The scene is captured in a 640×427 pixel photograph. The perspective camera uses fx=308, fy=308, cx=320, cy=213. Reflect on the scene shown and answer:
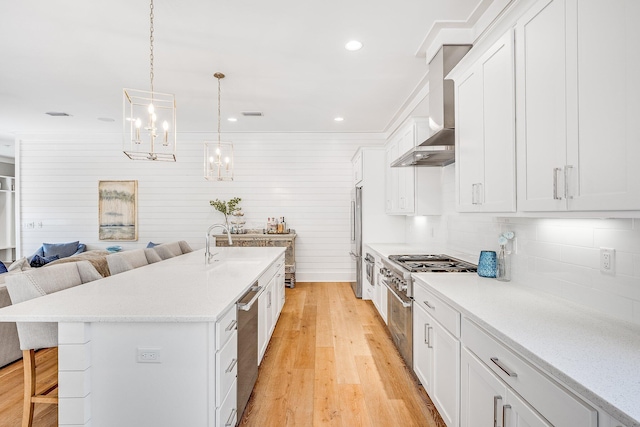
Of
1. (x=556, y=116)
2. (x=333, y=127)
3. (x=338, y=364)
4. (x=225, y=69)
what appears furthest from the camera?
(x=333, y=127)

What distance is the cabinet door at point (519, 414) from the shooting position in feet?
3.50

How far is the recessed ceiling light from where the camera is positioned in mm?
2994

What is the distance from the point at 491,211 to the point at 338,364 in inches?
76.1

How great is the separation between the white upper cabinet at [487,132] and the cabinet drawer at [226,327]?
65.2 inches

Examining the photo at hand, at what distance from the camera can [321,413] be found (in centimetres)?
216

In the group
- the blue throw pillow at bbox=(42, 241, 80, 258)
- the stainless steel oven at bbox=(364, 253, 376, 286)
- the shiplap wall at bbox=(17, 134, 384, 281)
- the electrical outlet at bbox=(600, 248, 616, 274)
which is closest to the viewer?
the electrical outlet at bbox=(600, 248, 616, 274)

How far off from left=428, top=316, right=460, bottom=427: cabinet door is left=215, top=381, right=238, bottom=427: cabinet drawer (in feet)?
4.10

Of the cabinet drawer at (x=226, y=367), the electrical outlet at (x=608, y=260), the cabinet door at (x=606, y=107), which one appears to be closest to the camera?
the cabinet door at (x=606, y=107)

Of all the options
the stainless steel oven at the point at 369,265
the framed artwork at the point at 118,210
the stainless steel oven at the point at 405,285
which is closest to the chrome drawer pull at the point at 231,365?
the stainless steel oven at the point at 405,285

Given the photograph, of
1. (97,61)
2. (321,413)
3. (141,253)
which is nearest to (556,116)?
(321,413)

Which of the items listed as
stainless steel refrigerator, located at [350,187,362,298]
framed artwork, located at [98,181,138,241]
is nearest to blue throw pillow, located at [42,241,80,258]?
framed artwork, located at [98,181,138,241]

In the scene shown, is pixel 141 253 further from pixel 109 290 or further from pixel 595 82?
pixel 595 82

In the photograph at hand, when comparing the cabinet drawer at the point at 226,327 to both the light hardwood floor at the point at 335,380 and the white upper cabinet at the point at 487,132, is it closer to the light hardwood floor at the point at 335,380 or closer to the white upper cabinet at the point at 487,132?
the light hardwood floor at the point at 335,380

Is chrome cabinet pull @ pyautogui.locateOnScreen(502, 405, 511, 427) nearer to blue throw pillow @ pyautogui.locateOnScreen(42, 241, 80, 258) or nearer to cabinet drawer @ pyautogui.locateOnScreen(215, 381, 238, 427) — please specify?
cabinet drawer @ pyautogui.locateOnScreen(215, 381, 238, 427)
